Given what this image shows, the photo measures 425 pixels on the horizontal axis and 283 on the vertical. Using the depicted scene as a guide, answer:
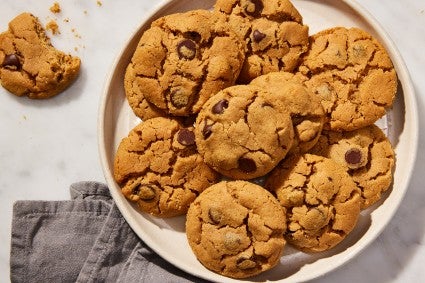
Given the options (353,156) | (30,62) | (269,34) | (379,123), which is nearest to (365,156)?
(353,156)

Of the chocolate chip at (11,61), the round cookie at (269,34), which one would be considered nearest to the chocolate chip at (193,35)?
the round cookie at (269,34)

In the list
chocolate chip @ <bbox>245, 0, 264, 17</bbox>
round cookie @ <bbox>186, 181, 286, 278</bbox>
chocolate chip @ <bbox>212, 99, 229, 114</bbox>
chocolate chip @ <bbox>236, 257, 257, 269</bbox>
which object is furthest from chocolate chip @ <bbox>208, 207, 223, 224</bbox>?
chocolate chip @ <bbox>245, 0, 264, 17</bbox>

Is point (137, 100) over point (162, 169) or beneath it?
over

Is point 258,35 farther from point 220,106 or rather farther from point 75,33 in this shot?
point 75,33

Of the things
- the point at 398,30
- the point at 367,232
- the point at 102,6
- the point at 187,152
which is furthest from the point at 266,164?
the point at 102,6

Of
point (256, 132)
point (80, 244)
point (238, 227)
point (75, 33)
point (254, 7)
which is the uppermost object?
point (254, 7)

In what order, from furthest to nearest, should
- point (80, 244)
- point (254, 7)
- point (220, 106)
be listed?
point (80, 244) → point (254, 7) → point (220, 106)

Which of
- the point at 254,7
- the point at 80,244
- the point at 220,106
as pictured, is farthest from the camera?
the point at 80,244

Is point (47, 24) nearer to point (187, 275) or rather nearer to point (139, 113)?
point (139, 113)

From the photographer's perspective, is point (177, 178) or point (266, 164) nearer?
point (266, 164)
